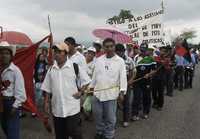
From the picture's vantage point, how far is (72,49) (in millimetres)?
7410

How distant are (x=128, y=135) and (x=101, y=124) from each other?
3.87 feet

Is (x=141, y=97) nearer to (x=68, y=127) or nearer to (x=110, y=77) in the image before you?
(x=110, y=77)

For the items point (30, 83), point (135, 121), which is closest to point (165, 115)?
point (135, 121)

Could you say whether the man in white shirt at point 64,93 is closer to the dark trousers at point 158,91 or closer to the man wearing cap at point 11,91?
the man wearing cap at point 11,91

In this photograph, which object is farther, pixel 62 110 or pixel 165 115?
pixel 165 115

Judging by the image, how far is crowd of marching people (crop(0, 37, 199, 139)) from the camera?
566 cm

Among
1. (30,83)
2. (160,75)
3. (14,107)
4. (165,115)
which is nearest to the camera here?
(14,107)

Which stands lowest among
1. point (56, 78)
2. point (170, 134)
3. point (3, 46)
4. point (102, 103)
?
point (170, 134)

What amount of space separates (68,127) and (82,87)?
1.95 feet

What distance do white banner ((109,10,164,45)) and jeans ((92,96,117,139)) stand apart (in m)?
7.54

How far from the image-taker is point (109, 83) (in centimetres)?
690

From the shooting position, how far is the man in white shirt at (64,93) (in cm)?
566

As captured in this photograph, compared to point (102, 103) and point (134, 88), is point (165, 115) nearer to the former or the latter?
point (134, 88)

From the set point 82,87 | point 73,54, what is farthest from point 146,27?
point 82,87
